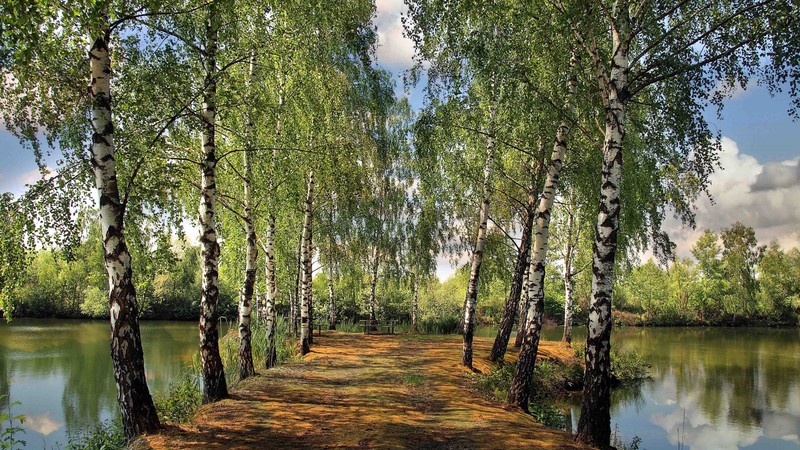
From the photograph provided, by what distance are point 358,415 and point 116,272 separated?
158 inches

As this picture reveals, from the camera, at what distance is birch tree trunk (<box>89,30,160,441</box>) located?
18.8 feet

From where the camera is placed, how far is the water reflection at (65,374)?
39.5 ft

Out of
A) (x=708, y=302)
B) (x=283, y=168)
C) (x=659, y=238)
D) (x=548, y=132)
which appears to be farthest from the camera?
(x=708, y=302)

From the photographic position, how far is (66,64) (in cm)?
651

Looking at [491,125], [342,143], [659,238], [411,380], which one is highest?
[491,125]

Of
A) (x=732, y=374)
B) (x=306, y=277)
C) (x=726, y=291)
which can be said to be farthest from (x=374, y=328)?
(x=726, y=291)

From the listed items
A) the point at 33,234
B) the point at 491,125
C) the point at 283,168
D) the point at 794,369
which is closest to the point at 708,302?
the point at 794,369

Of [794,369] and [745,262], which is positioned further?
[745,262]

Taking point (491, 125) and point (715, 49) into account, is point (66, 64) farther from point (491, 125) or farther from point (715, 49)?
point (715, 49)

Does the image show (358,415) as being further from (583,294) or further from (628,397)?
(583,294)

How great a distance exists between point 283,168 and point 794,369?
989 inches

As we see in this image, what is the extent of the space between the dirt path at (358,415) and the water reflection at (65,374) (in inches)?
154

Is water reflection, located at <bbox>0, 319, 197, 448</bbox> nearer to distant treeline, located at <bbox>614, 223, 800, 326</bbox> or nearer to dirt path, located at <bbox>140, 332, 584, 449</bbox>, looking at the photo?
dirt path, located at <bbox>140, 332, 584, 449</bbox>

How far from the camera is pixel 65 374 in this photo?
17750mm
